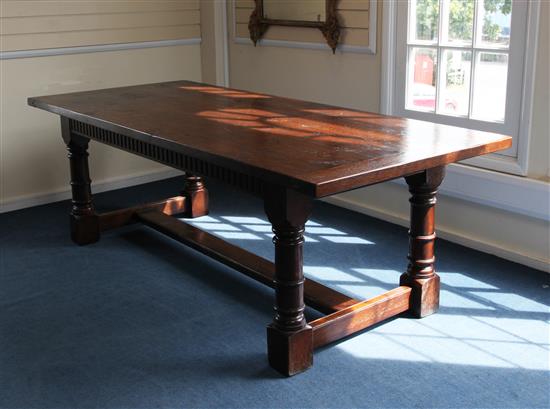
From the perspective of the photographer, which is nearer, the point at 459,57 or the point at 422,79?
the point at 459,57

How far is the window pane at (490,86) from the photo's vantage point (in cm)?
381

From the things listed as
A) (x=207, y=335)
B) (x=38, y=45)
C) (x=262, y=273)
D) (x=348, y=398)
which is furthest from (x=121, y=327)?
(x=38, y=45)

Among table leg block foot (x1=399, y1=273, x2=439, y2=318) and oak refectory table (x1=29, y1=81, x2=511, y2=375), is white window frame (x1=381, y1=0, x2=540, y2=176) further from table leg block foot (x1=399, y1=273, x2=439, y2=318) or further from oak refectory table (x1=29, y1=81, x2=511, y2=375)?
table leg block foot (x1=399, y1=273, x2=439, y2=318)

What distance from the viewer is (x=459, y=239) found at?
13.5ft

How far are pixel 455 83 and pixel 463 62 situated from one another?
13 cm

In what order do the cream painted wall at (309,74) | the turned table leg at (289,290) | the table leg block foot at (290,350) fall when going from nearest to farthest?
1. the turned table leg at (289,290)
2. the table leg block foot at (290,350)
3. the cream painted wall at (309,74)

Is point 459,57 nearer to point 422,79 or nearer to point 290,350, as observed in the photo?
point 422,79

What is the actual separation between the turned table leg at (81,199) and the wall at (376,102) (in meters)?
1.54

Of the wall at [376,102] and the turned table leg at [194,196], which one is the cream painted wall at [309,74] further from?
the turned table leg at [194,196]

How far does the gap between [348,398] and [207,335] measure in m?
0.74

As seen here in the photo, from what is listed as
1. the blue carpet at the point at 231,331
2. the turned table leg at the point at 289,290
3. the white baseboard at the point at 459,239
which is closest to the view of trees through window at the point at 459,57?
the white baseboard at the point at 459,239

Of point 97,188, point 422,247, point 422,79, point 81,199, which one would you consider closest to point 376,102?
point 422,79

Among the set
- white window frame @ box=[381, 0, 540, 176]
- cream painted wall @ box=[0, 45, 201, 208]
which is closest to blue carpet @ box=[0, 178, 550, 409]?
white window frame @ box=[381, 0, 540, 176]

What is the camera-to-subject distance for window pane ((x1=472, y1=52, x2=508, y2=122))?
381 cm
